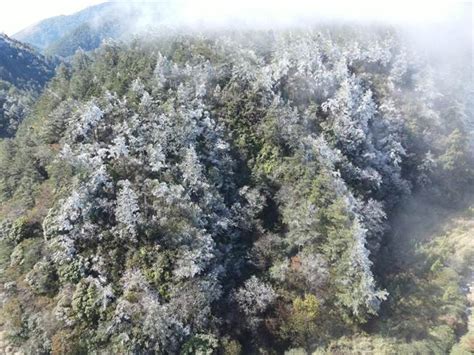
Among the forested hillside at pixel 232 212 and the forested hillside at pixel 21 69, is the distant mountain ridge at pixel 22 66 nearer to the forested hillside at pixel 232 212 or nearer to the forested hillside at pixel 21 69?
the forested hillside at pixel 21 69

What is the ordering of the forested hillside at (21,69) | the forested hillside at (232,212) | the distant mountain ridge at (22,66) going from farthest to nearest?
the distant mountain ridge at (22,66), the forested hillside at (21,69), the forested hillside at (232,212)

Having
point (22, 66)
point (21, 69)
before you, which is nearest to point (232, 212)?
point (21, 69)

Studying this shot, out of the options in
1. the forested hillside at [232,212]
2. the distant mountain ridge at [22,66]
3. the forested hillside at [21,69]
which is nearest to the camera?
the forested hillside at [232,212]

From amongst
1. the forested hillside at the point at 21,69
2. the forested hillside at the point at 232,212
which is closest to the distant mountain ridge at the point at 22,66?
the forested hillside at the point at 21,69

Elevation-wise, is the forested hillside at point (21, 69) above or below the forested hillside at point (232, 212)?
below

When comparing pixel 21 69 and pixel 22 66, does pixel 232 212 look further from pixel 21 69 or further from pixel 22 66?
pixel 22 66

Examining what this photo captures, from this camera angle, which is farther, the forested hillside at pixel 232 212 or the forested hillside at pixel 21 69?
the forested hillside at pixel 21 69

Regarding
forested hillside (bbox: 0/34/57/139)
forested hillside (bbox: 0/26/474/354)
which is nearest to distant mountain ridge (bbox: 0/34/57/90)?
forested hillside (bbox: 0/34/57/139)

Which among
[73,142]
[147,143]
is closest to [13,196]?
[73,142]

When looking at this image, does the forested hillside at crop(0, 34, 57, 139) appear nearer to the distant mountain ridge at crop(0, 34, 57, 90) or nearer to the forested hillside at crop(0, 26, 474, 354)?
the distant mountain ridge at crop(0, 34, 57, 90)
